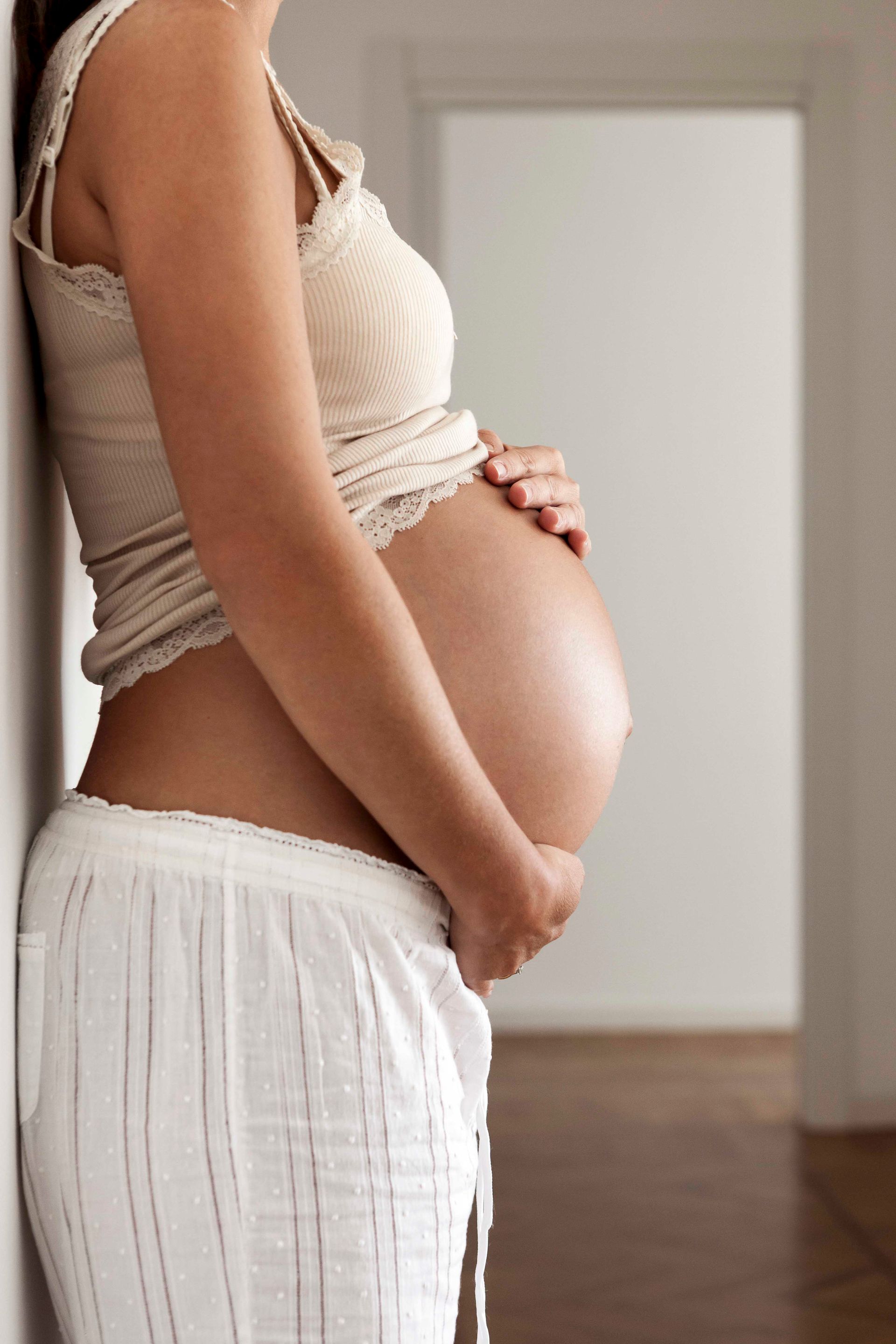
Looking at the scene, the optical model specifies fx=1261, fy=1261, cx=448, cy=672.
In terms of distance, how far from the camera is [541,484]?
854 mm

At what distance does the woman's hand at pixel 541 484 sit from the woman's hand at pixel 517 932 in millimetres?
242

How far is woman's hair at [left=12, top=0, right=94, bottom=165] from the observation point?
0.70 metres

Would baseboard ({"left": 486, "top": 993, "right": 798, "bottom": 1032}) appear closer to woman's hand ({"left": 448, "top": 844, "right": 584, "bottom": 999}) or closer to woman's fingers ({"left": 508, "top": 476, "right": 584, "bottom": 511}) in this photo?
woman's fingers ({"left": 508, "top": 476, "right": 584, "bottom": 511})

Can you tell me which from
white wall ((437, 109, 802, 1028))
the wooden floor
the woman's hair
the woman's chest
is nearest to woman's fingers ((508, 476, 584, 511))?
the woman's chest

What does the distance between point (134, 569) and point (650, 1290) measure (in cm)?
186

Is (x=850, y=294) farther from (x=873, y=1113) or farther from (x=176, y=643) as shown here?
(x=176, y=643)

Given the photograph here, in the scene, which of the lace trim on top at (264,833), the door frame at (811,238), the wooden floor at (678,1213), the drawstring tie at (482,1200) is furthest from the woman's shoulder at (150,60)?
the door frame at (811,238)

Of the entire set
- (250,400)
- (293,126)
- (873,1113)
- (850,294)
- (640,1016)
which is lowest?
(640,1016)

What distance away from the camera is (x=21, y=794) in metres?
0.68

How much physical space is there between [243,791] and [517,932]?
164 millimetres

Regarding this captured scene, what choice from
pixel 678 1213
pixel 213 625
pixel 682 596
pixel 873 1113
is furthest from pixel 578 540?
pixel 682 596

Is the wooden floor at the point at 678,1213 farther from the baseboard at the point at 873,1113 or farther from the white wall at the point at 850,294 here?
the white wall at the point at 850,294

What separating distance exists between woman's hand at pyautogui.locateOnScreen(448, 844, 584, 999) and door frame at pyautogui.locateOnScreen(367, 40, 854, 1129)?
244 centimetres

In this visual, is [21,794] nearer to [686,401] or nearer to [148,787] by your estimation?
[148,787]
